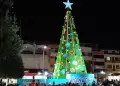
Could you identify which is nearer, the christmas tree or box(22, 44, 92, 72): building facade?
the christmas tree

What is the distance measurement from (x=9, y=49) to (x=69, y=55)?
2798 centimetres

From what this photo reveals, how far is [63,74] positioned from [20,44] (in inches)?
1059

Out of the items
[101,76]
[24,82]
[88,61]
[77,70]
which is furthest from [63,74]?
[88,61]

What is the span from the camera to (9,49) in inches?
732

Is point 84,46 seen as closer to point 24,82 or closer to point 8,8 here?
point 24,82

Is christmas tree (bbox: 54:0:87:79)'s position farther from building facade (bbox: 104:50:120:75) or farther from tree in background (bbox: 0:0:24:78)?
building facade (bbox: 104:50:120:75)

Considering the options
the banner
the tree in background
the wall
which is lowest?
the banner

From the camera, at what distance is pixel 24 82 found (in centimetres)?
3559

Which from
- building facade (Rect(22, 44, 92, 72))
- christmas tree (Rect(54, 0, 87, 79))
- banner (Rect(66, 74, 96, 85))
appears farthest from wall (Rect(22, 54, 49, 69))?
banner (Rect(66, 74, 96, 85))

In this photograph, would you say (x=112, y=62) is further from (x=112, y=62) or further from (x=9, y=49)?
(x=9, y=49)

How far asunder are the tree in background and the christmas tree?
85.2ft

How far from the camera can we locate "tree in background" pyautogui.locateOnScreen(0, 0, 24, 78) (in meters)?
18.1

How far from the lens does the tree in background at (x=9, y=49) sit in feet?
59.3

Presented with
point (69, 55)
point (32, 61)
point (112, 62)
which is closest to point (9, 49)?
point (69, 55)
